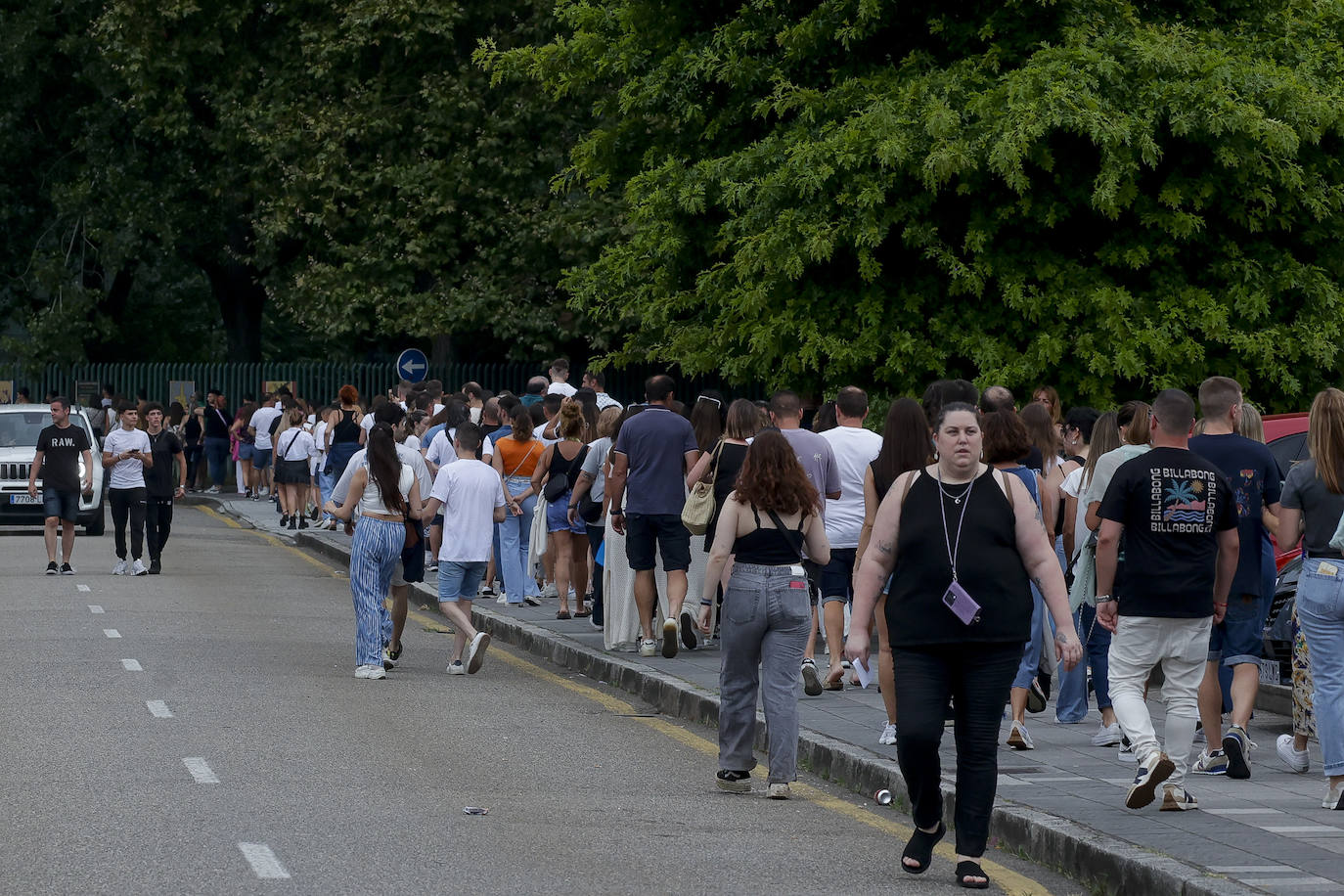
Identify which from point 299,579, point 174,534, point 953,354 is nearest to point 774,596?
point 953,354

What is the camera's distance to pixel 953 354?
2056cm

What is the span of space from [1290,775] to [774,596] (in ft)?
8.32

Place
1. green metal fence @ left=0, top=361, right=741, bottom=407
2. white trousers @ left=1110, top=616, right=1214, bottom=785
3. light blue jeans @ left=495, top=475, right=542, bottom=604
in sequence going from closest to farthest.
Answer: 1. white trousers @ left=1110, top=616, right=1214, bottom=785
2. light blue jeans @ left=495, top=475, right=542, bottom=604
3. green metal fence @ left=0, top=361, right=741, bottom=407

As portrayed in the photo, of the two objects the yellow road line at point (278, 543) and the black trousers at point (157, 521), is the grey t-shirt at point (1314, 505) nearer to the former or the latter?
the black trousers at point (157, 521)

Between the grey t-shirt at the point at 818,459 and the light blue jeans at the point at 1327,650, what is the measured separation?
4.12 metres

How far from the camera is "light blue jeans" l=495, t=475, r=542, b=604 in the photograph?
56.7 feet

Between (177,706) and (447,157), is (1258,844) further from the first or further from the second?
(447,157)

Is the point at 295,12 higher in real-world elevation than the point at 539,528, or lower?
higher

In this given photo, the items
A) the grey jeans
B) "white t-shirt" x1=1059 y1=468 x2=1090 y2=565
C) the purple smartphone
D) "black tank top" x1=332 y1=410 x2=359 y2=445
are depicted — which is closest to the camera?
the purple smartphone

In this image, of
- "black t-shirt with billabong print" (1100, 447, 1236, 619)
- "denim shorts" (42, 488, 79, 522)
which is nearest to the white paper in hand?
"black t-shirt with billabong print" (1100, 447, 1236, 619)

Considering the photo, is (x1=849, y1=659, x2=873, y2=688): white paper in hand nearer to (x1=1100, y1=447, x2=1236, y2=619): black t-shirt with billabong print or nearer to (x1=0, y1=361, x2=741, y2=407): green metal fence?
(x1=1100, y1=447, x2=1236, y2=619): black t-shirt with billabong print

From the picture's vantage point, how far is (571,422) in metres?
16.4

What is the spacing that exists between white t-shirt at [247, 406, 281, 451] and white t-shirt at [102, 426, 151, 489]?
1341 centimetres

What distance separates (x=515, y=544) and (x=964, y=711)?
10.8 m
